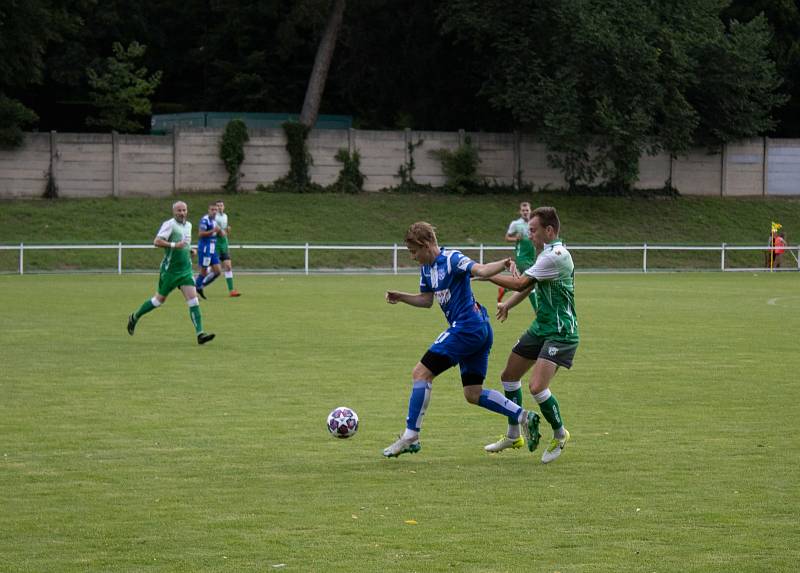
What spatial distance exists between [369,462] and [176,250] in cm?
1009

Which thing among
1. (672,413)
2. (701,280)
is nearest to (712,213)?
(701,280)

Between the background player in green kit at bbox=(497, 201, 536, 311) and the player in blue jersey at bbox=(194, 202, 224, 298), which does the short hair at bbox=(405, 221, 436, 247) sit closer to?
the background player in green kit at bbox=(497, 201, 536, 311)

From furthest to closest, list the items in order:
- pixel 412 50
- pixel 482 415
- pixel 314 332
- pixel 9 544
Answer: pixel 412 50, pixel 314 332, pixel 482 415, pixel 9 544

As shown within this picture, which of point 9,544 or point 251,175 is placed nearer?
point 9,544

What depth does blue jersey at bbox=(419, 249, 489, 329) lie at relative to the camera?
32.0 ft

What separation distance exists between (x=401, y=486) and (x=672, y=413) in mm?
4365

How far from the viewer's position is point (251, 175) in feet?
160

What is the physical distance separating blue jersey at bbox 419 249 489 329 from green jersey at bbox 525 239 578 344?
18.9 inches

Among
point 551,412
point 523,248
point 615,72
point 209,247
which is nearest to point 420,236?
point 551,412

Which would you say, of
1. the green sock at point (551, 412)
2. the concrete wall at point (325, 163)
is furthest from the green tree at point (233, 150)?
the green sock at point (551, 412)

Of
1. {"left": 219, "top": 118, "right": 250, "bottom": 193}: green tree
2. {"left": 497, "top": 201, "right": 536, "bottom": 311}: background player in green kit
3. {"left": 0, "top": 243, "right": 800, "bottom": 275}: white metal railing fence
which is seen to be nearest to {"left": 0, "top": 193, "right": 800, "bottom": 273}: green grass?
{"left": 0, "top": 243, "right": 800, "bottom": 275}: white metal railing fence

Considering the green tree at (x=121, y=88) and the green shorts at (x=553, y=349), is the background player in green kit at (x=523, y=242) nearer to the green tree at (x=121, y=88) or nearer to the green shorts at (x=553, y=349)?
the green shorts at (x=553, y=349)

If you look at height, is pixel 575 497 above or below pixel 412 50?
below

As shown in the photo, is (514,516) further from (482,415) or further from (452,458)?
(482,415)
